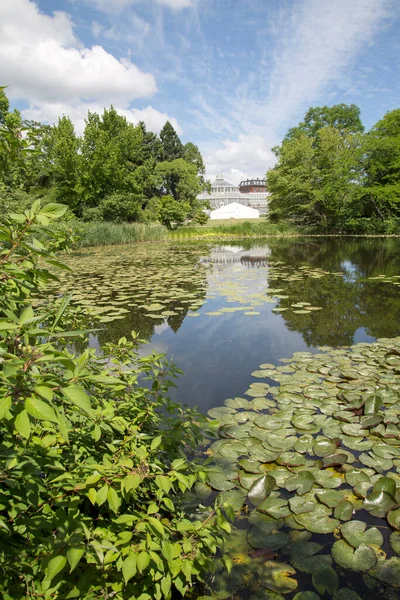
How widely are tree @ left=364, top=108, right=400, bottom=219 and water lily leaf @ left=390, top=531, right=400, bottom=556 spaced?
22.8 metres

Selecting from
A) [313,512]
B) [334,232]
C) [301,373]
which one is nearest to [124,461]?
[313,512]

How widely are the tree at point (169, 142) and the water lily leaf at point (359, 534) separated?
43.1 m

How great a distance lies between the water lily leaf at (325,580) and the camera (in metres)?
1.26

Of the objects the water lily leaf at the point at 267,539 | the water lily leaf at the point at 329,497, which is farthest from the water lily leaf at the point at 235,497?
the water lily leaf at the point at 329,497

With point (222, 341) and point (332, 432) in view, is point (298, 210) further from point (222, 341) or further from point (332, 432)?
point (332, 432)

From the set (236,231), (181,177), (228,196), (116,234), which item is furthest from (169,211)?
(228,196)

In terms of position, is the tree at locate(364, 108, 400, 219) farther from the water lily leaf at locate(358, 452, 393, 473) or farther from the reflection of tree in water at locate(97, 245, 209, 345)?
the water lily leaf at locate(358, 452, 393, 473)

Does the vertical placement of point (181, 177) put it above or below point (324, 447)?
above

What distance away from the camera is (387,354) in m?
3.48

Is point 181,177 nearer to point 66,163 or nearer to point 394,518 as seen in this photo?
point 66,163

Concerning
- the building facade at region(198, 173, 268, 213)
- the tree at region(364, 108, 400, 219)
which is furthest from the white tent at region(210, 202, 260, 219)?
the tree at region(364, 108, 400, 219)

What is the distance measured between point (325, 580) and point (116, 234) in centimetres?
1887

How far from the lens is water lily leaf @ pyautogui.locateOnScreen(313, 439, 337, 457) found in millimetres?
2022

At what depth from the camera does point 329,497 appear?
1.68 m
